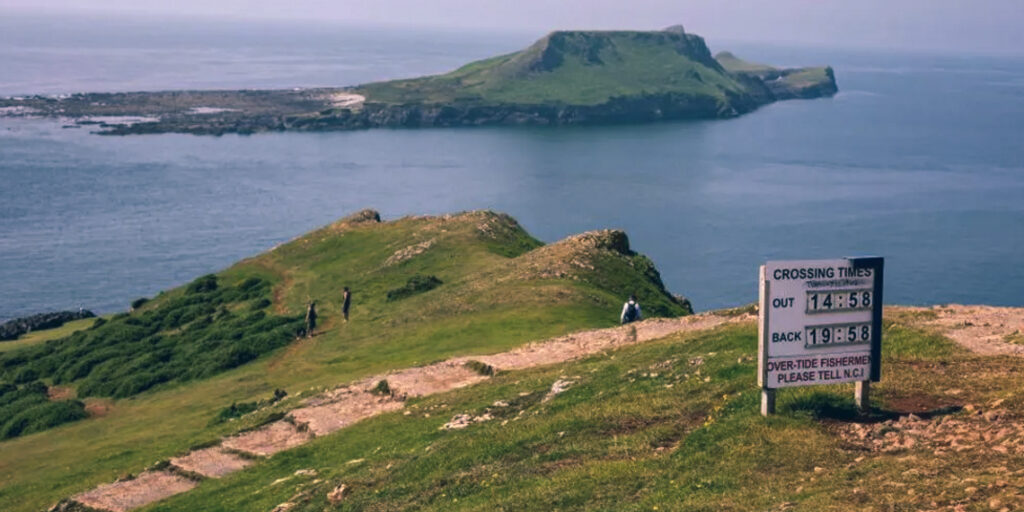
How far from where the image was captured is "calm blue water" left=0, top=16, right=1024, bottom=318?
316 ft

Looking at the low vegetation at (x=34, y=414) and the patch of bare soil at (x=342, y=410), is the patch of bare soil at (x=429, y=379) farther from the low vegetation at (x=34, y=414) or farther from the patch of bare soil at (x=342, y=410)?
the low vegetation at (x=34, y=414)

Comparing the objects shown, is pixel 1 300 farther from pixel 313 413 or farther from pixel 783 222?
pixel 783 222

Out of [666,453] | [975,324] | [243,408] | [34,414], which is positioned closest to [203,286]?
[34,414]

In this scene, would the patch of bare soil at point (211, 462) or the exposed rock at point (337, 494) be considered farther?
the patch of bare soil at point (211, 462)

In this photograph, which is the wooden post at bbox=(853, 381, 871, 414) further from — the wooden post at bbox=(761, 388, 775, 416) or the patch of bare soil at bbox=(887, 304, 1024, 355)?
the patch of bare soil at bbox=(887, 304, 1024, 355)

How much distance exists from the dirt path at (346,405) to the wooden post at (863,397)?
36.8 ft

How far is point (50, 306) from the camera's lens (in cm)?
8219

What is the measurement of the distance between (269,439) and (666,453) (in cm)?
1392

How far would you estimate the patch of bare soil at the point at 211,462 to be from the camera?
1060 inches

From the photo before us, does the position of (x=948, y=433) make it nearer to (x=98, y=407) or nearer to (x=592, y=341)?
(x=592, y=341)

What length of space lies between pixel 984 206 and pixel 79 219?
328 feet

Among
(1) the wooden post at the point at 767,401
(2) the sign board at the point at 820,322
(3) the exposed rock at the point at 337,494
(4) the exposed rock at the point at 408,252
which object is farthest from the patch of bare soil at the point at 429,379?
(4) the exposed rock at the point at 408,252

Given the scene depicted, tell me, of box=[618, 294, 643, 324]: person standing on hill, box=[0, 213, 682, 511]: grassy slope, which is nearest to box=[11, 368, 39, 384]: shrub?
box=[0, 213, 682, 511]: grassy slope

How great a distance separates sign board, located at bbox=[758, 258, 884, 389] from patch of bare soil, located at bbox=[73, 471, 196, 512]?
15057mm
